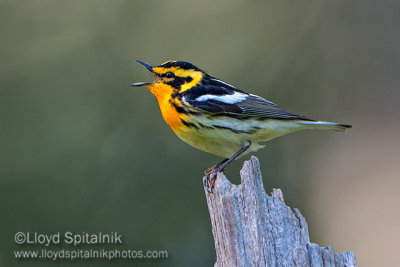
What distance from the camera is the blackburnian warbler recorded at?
493cm

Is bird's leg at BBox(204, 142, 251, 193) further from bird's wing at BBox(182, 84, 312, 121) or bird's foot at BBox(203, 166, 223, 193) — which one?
bird's wing at BBox(182, 84, 312, 121)

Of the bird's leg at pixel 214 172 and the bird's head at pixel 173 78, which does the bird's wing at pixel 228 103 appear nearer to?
the bird's head at pixel 173 78

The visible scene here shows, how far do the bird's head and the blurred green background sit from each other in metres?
1.98

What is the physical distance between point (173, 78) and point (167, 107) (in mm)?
370

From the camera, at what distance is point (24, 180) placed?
707cm

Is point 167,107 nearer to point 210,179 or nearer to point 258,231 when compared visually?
point 210,179

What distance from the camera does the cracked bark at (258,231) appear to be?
3234mm

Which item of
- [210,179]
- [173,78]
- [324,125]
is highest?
[173,78]

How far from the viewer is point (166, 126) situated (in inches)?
306

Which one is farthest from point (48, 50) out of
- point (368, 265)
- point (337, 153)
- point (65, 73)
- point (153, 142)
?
point (368, 265)

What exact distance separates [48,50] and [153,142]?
2.44m

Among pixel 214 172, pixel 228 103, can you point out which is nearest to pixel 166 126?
pixel 228 103

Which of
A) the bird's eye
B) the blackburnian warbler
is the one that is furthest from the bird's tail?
the bird's eye

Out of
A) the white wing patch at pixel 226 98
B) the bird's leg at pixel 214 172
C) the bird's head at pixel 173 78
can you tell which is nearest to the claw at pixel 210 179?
the bird's leg at pixel 214 172
